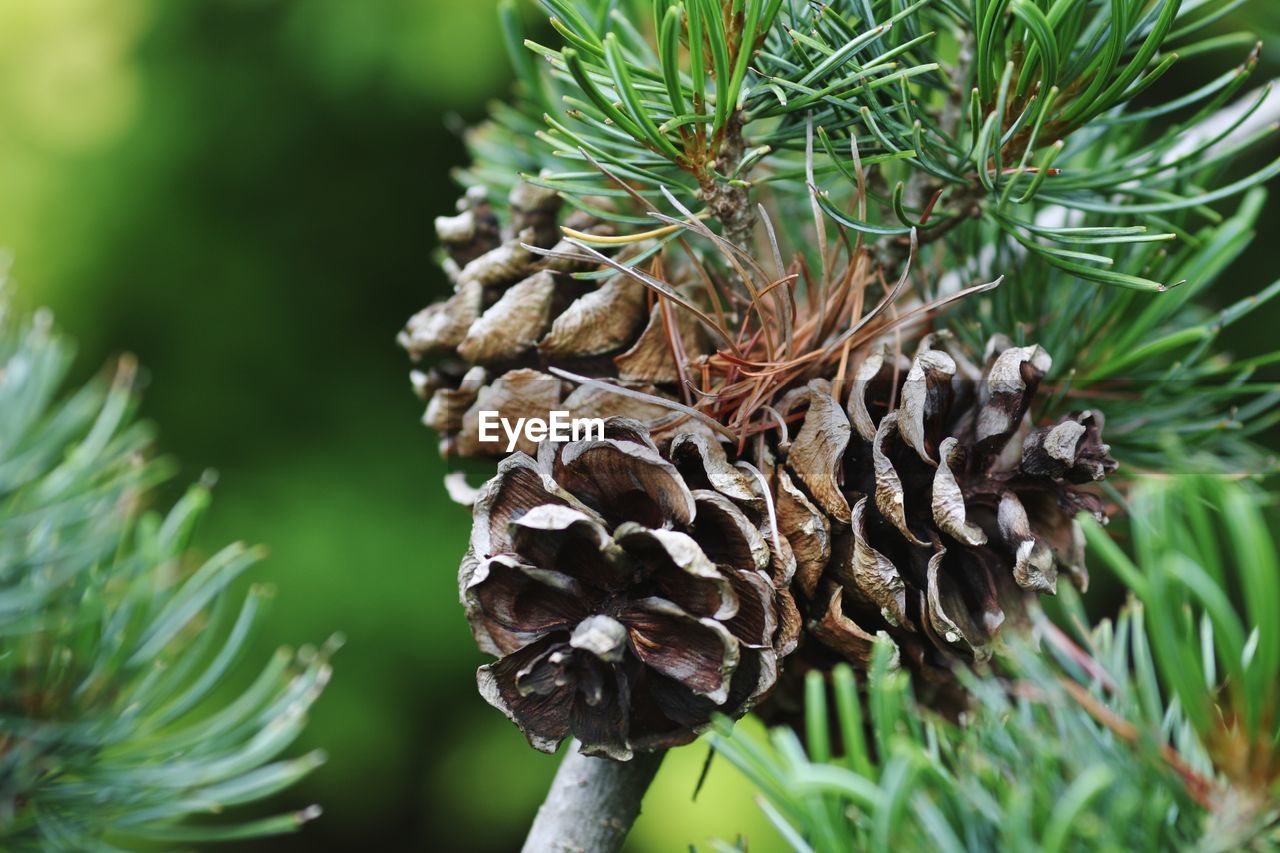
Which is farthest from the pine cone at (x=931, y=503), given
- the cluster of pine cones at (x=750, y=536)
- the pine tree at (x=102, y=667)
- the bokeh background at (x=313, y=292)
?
the bokeh background at (x=313, y=292)

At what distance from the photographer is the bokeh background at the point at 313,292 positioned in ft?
3.64

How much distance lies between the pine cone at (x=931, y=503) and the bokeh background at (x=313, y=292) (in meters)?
0.80

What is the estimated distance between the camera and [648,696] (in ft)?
1.04

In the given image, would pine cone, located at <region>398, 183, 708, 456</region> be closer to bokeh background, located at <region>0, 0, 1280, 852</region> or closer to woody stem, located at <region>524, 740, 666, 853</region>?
woody stem, located at <region>524, 740, 666, 853</region>

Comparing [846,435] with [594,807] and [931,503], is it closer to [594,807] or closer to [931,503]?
[931,503]

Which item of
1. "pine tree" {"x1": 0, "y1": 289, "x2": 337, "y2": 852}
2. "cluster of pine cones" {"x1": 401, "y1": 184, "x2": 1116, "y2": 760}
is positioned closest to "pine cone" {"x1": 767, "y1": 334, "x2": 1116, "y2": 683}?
"cluster of pine cones" {"x1": 401, "y1": 184, "x2": 1116, "y2": 760}

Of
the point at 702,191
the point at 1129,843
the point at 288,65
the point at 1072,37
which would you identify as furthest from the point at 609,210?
the point at 288,65

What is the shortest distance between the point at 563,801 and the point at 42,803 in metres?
0.18

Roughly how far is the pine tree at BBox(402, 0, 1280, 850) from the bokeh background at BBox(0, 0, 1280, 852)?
0.77 meters

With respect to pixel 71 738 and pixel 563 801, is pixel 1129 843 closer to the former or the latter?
pixel 563 801

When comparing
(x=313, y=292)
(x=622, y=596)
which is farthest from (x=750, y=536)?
(x=313, y=292)

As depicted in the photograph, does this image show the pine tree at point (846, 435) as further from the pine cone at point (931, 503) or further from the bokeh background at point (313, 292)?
the bokeh background at point (313, 292)

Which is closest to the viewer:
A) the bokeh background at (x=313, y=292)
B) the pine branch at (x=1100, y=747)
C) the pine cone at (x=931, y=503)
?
the pine branch at (x=1100, y=747)

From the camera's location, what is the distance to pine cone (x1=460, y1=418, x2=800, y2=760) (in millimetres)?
299
